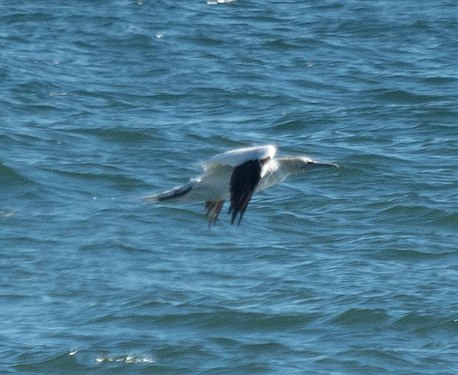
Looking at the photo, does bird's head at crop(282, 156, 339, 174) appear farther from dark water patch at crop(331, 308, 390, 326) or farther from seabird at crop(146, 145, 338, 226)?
dark water patch at crop(331, 308, 390, 326)

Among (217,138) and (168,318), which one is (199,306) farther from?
(217,138)

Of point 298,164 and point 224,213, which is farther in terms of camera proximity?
point 224,213

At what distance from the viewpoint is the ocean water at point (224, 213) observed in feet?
43.7

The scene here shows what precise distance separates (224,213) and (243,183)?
5846 mm

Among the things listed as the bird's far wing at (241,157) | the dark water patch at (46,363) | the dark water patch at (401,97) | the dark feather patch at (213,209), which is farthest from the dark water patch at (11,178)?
the bird's far wing at (241,157)

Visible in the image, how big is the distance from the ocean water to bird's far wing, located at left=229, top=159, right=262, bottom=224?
2796 mm

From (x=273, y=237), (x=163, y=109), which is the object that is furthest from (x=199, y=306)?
(x=163, y=109)

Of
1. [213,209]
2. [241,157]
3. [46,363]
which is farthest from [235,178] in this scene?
[46,363]

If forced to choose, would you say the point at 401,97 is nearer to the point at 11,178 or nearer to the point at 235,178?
the point at 11,178

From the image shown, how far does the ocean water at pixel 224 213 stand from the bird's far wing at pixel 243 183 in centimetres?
280

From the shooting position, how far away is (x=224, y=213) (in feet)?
52.5

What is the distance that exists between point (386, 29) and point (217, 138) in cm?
705

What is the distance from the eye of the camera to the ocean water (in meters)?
13.3

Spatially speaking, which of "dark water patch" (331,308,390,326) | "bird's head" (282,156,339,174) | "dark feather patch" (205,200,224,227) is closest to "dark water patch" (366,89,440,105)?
"dark water patch" (331,308,390,326)
